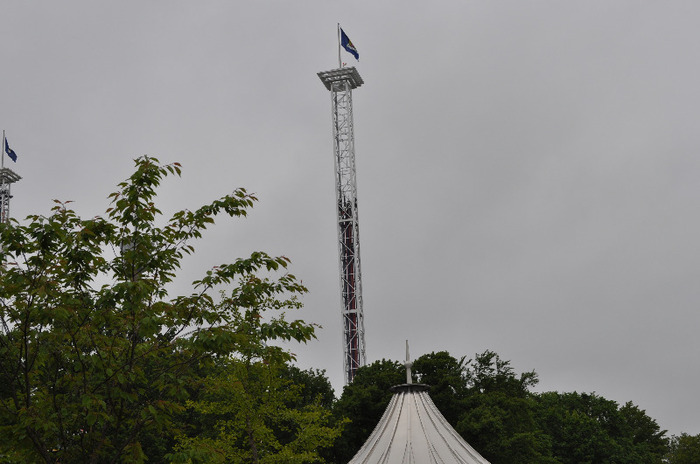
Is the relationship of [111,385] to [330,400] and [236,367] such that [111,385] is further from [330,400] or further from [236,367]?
[330,400]

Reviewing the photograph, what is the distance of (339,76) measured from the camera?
185 ft

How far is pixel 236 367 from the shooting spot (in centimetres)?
2577

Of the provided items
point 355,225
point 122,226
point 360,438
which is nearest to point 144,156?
point 122,226

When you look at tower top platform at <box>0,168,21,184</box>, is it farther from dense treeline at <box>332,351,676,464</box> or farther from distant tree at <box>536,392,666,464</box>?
distant tree at <box>536,392,666,464</box>

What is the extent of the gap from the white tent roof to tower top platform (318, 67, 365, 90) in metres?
41.0

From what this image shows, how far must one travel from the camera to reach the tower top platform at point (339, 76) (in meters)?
56.0

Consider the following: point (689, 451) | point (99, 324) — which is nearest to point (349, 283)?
point (689, 451)

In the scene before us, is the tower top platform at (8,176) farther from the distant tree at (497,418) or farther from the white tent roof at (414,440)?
the white tent roof at (414,440)

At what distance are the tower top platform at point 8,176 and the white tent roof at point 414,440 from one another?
5388 cm

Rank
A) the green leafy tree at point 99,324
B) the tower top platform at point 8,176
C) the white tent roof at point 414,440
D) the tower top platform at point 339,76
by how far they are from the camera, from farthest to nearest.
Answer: the tower top platform at point 8,176 → the tower top platform at point 339,76 → the white tent roof at point 414,440 → the green leafy tree at point 99,324

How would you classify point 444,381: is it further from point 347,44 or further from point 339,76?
point 347,44

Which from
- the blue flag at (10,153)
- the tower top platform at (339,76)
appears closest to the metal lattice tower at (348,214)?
the tower top platform at (339,76)

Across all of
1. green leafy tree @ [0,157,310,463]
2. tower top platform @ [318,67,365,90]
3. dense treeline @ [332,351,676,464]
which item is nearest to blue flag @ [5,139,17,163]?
tower top platform @ [318,67,365,90]

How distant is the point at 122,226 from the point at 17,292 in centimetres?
161
